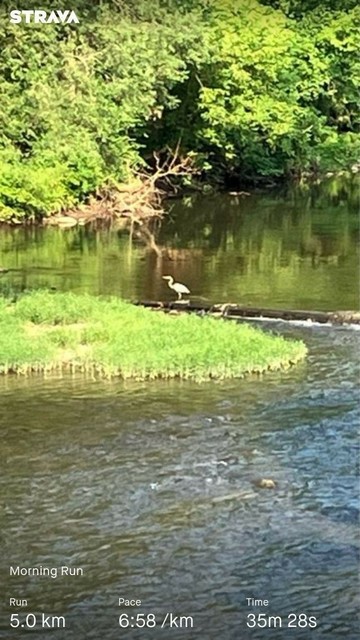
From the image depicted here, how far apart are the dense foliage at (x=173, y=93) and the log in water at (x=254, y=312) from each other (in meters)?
4.40

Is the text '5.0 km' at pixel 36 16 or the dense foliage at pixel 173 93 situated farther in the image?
the dense foliage at pixel 173 93

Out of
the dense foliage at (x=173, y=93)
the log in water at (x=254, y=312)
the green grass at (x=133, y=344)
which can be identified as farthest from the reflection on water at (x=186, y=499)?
the dense foliage at (x=173, y=93)

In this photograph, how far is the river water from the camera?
32.3ft

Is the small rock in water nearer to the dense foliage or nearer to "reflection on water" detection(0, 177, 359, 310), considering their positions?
"reflection on water" detection(0, 177, 359, 310)

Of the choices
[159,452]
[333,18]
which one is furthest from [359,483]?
[333,18]

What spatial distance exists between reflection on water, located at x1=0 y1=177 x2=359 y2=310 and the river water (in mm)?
4167

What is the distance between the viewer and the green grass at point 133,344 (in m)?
17.2

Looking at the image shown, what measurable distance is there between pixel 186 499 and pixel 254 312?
9.69 metres

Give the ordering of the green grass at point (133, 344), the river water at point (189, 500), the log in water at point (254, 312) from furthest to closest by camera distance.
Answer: the log in water at point (254, 312) < the green grass at point (133, 344) < the river water at point (189, 500)

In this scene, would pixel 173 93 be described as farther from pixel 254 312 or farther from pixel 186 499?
pixel 186 499

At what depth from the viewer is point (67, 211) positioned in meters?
38.8

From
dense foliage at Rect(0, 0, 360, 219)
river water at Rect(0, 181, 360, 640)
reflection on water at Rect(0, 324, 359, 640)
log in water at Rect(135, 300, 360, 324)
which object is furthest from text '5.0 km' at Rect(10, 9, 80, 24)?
reflection on water at Rect(0, 324, 359, 640)

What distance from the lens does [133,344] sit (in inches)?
711

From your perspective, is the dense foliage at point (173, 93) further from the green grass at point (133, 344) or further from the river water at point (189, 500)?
the river water at point (189, 500)
